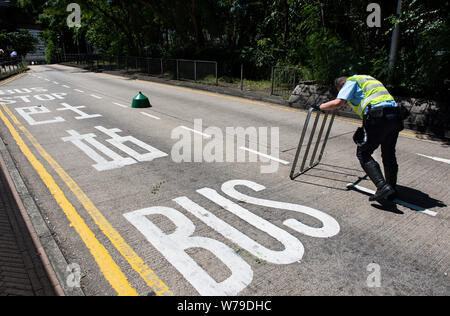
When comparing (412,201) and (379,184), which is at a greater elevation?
(379,184)

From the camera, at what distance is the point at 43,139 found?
8.63 m

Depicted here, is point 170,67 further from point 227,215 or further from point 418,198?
point 418,198

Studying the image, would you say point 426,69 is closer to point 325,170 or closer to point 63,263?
point 325,170

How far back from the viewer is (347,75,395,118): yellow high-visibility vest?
475 centimetres

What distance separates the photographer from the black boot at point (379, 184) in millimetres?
4695

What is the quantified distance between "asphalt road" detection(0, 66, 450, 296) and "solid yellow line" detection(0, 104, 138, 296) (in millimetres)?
16

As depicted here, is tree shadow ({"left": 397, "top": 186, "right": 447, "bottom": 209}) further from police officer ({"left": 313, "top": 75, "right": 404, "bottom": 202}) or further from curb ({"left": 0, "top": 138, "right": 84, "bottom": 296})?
curb ({"left": 0, "top": 138, "right": 84, "bottom": 296})

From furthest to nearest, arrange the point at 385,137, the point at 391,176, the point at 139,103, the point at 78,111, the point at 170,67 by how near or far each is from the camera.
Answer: the point at 170,67
the point at 139,103
the point at 78,111
the point at 391,176
the point at 385,137

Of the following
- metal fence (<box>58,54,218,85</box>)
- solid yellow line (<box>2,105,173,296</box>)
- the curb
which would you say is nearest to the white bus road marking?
solid yellow line (<box>2,105,173,296</box>)

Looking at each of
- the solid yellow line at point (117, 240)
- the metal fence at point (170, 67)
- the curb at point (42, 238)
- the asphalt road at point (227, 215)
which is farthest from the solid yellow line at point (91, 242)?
the metal fence at point (170, 67)

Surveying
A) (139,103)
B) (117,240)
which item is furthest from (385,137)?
(139,103)

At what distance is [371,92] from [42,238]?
4.91 m

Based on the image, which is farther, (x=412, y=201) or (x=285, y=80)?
(x=285, y=80)

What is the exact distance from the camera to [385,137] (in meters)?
4.80
